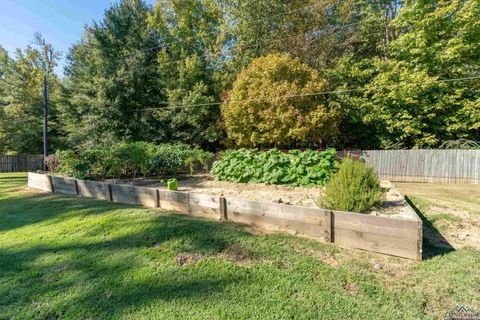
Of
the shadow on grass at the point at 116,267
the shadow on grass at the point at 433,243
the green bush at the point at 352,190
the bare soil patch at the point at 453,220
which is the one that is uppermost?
the green bush at the point at 352,190

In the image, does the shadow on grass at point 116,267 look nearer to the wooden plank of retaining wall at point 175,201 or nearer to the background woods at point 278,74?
the wooden plank of retaining wall at point 175,201

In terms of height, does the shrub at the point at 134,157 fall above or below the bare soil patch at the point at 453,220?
above

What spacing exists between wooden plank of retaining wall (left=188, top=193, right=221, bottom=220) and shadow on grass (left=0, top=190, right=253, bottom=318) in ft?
0.75

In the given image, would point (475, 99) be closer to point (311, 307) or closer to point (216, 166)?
point (216, 166)

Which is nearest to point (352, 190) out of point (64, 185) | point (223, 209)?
point (223, 209)

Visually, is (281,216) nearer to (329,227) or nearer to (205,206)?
(329,227)

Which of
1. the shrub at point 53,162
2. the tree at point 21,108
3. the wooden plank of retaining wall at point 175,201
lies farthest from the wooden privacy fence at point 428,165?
the tree at point 21,108

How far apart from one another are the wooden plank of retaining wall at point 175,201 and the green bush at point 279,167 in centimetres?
263

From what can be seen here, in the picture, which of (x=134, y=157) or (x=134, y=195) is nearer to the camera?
(x=134, y=195)

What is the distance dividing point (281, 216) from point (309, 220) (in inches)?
15.9

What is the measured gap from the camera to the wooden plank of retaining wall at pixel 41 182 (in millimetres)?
7293

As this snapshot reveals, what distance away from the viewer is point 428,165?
30.1 ft

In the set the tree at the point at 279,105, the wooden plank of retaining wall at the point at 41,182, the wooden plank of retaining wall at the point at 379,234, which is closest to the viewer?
the wooden plank of retaining wall at the point at 379,234

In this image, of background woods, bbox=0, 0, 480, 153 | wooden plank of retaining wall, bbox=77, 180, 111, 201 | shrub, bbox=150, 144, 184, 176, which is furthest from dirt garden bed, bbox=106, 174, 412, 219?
background woods, bbox=0, 0, 480, 153
